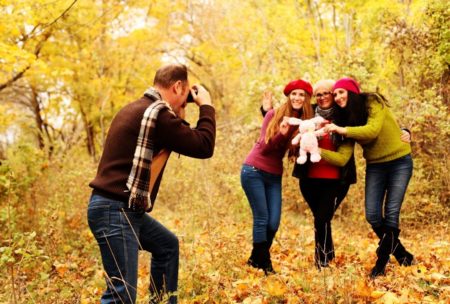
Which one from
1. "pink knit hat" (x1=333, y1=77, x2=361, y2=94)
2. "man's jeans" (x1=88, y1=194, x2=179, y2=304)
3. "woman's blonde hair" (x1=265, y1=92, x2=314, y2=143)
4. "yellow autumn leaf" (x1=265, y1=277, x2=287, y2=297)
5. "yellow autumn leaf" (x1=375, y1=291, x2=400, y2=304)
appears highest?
"pink knit hat" (x1=333, y1=77, x2=361, y2=94)

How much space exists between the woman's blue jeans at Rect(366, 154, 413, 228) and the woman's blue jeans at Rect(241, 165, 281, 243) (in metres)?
0.96

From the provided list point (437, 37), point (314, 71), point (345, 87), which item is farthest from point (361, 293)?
point (314, 71)

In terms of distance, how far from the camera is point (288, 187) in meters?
9.66

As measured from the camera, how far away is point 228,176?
8898 millimetres

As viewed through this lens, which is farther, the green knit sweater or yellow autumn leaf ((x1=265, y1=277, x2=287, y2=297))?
the green knit sweater

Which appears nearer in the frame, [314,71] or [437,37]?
[437,37]

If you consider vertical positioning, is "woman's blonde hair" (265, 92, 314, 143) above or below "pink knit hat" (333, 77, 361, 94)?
below

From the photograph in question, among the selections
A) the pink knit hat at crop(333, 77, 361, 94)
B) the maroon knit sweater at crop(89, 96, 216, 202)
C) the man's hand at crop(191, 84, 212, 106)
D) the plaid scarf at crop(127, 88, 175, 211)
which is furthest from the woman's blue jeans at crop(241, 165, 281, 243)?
the plaid scarf at crop(127, 88, 175, 211)

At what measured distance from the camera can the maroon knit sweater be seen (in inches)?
124

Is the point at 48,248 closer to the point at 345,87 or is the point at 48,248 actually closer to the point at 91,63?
the point at 345,87

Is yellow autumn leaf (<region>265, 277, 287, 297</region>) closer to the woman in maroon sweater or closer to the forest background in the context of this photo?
the forest background

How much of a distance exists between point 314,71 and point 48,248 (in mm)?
6361

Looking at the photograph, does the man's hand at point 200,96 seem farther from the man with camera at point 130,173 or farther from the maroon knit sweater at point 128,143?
the maroon knit sweater at point 128,143

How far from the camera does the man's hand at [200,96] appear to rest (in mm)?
3586
